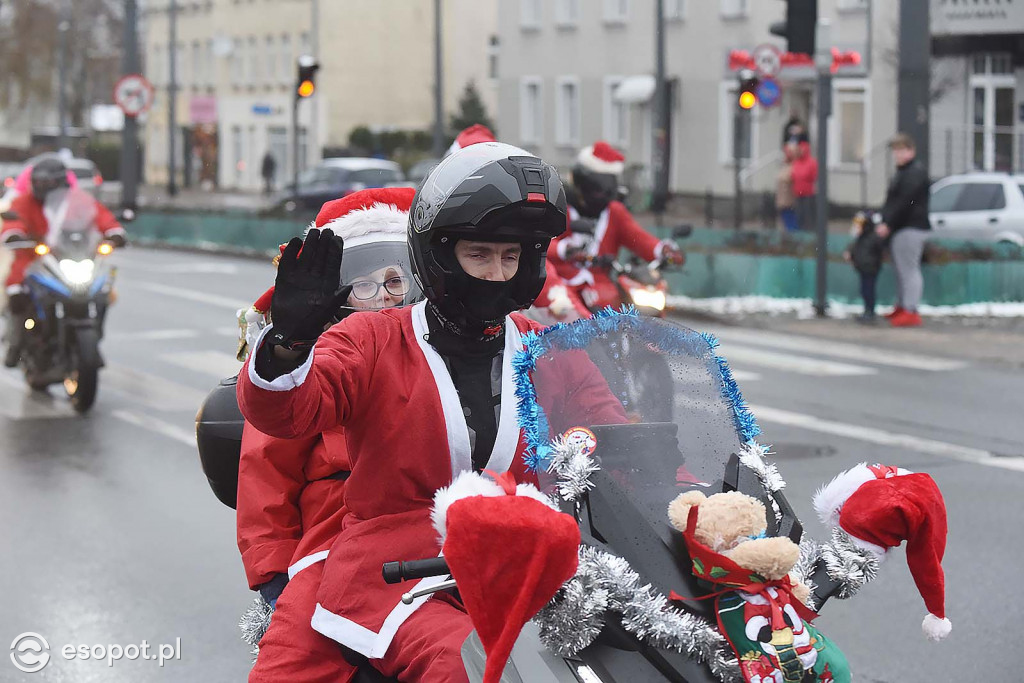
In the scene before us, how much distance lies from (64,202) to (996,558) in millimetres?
7515

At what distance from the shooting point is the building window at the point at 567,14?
4881 cm

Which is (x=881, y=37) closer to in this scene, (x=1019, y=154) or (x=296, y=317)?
(x=1019, y=154)

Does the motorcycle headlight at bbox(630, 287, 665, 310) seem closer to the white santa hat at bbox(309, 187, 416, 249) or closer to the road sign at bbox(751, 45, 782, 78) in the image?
the white santa hat at bbox(309, 187, 416, 249)

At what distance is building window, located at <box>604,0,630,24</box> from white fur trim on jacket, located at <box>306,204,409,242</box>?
4336cm

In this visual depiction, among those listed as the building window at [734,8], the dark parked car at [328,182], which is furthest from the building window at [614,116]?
the dark parked car at [328,182]

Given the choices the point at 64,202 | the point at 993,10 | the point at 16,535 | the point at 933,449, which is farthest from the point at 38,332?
the point at 993,10

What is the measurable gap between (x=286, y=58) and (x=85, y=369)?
5446cm

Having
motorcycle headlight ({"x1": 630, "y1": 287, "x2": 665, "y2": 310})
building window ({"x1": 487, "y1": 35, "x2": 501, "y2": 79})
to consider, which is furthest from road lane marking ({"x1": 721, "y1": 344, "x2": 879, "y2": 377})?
building window ({"x1": 487, "y1": 35, "x2": 501, "y2": 79})

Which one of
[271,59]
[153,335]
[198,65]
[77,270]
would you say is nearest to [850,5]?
[153,335]

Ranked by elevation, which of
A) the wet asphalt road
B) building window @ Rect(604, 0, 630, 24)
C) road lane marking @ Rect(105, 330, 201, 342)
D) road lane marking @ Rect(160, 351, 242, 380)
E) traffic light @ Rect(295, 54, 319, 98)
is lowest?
the wet asphalt road

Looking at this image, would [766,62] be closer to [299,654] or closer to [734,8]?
[734,8]

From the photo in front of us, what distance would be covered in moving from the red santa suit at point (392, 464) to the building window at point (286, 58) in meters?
62.1

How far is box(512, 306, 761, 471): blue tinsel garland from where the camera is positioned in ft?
10.1

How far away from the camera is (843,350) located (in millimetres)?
15617
